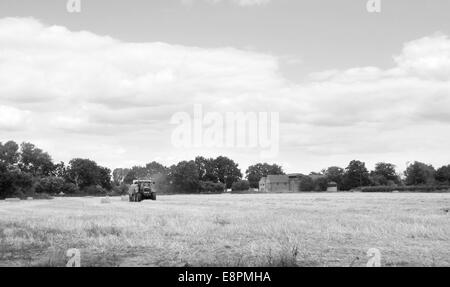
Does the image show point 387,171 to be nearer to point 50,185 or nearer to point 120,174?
point 120,174

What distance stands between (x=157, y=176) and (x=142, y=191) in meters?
94.7

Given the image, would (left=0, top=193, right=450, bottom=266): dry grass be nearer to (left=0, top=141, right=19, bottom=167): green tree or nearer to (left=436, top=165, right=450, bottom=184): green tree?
(left=0, top=141, right=19, bottom=167): green tree

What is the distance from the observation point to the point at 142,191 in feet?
164

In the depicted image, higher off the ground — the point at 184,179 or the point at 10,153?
the point at 10,153

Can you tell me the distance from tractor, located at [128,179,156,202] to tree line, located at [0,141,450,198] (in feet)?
106

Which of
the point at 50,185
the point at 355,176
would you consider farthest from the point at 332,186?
the point at 50,185

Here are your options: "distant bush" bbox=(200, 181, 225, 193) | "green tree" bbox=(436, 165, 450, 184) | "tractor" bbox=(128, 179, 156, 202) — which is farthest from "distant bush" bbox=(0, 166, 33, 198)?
"green tree" bbox=(436, 165, 450, 184)

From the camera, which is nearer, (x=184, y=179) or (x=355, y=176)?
(x=184, y=179)

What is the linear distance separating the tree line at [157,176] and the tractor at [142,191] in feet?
106

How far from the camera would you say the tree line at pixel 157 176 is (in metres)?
85.5

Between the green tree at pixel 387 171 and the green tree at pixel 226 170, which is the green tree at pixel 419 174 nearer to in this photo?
the green tree at pixel 387 171

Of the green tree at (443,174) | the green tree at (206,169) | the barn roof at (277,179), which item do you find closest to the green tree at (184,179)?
the green tree at (206,169)

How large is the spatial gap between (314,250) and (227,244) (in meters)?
2.18

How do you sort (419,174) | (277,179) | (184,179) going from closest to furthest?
(184,179)
(419,174)
(277,179)
